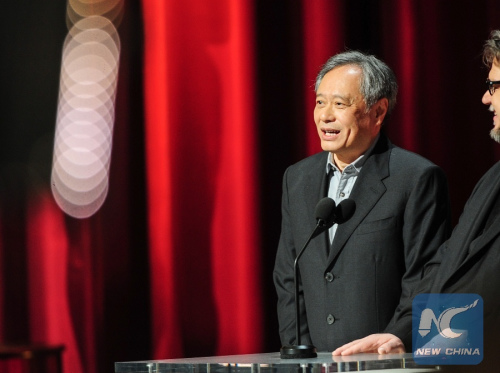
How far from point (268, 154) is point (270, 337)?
817mm

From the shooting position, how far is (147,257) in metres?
3.39

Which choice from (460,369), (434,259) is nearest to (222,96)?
(434,259)

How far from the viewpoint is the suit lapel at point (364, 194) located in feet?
8.39

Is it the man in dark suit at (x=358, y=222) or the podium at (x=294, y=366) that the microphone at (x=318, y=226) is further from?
the man in dark suit at (x=358, y=222)

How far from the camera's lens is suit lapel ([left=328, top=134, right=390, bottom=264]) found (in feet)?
8.39

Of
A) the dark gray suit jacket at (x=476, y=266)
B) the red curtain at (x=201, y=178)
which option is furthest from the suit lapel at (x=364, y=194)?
the red curtain at (x=201, y=178)

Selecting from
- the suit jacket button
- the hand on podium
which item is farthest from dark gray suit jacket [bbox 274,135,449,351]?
the hand on podium

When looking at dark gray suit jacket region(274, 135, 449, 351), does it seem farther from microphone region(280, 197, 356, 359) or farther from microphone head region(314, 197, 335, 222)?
microphone head region(314, 197, 335, 222)

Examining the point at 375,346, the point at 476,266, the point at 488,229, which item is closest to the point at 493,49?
the point at 488,229

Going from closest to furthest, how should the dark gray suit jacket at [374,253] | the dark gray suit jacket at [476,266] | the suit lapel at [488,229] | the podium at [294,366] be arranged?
1. the podium at [294,366]
2. the dark gray suit jacket at [476,266]
3. the suit lapel at [488,229]
4. the dark gray suit jacket at [374,253]

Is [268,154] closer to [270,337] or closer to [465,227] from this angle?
[270,337]

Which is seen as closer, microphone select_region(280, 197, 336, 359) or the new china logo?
the new china logo

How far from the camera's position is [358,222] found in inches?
101

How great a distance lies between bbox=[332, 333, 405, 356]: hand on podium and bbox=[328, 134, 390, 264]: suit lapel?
48 centimetres
